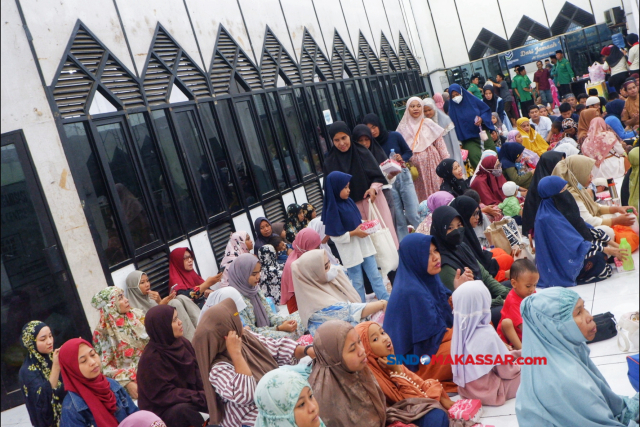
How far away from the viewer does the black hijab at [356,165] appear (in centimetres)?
591

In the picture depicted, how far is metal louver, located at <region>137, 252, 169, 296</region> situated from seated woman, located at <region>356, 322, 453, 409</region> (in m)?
2.93

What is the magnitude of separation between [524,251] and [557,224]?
2.21 feet

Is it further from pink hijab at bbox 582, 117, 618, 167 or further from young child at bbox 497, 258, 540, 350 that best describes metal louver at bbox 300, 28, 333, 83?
young child at bbox 497, 258, 540, 350

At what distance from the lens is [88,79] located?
5.39m

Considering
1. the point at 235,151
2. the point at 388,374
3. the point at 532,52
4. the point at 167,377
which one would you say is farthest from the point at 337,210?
the point at 532,52

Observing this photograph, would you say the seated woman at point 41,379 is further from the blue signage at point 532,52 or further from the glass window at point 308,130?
the blue signage at point 532,52

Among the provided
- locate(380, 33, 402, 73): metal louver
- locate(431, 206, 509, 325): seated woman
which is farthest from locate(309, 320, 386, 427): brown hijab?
locate(380, 33, 402, 73): metal louver

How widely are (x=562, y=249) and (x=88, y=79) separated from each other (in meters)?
4.06

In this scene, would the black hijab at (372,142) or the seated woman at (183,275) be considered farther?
the black hijab at (372,142)

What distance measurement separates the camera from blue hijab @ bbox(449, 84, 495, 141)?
27.6 ft

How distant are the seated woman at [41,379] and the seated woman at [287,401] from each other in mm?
1777

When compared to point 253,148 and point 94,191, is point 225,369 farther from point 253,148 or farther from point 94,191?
point 253,148

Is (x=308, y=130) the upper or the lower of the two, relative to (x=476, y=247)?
upper

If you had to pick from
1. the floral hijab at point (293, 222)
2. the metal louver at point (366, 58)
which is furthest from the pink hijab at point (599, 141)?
the metal louver at point (366, 58)
